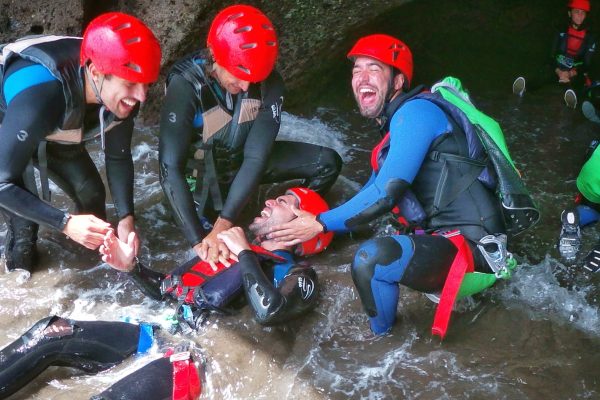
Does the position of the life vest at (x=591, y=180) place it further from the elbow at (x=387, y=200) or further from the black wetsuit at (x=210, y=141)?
the black wetsuit at (x=210, y=141)

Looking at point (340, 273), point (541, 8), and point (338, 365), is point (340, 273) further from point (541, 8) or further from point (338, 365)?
point (541, 8)

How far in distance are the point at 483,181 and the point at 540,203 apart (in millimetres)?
1798

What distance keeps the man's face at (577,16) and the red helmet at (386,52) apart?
15.0 feet

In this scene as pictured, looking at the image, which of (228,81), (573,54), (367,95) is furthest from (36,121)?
(573,54)

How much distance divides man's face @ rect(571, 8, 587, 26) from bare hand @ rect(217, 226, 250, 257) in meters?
5.79

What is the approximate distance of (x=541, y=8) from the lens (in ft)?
26.6

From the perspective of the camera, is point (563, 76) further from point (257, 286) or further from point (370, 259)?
point (257, 286)

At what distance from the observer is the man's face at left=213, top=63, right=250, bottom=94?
408 centimetres

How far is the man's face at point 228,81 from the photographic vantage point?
408 centimetres

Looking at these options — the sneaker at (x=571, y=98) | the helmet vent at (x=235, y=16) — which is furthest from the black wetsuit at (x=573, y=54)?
the helmet vent at (x=235, y=16)

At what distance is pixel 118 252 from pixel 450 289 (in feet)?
6.45

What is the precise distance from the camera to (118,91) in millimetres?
3537

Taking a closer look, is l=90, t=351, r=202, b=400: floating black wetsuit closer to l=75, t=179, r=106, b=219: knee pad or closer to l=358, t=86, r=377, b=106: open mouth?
l=75, t=179, r=106, b=219: knee pad

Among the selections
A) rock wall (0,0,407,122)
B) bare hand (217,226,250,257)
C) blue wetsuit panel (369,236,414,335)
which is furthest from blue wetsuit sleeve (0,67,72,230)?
rock wall (0,0,407,122)
